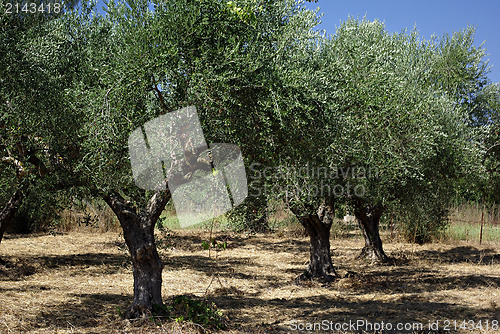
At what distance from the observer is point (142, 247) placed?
7.38 metres

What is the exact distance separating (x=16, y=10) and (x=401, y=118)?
21.3ft

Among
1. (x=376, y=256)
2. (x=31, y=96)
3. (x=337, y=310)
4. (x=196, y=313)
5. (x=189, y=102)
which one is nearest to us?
(x=189, y=102)

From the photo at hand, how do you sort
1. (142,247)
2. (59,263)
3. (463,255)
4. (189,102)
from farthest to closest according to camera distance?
1. (463,255)
2. (59,263)
3. (142,247)
4. (189,102)

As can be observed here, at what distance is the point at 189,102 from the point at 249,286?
659 centimetres

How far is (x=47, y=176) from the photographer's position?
7.05 meters

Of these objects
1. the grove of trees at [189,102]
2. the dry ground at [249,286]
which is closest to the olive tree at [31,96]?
the grove of trees at [189,102]

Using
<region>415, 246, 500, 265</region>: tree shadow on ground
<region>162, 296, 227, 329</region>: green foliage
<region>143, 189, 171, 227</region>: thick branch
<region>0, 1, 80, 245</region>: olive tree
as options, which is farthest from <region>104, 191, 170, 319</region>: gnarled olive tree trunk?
<region>415, 246, 500, 265</region>: tree shadow on ground

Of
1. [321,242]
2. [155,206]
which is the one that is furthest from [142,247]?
[321,242]

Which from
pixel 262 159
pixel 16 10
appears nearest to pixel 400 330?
pixel 262 159

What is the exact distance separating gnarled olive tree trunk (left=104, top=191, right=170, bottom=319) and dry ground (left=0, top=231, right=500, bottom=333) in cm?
33

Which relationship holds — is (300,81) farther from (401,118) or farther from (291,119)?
(401,118)

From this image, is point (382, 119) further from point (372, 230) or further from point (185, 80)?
point (372, 230)

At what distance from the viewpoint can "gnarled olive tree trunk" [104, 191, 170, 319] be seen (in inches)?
291

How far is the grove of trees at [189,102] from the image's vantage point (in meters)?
6.06
